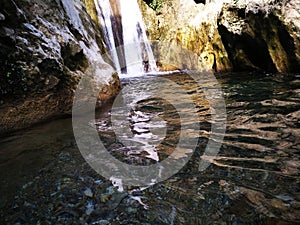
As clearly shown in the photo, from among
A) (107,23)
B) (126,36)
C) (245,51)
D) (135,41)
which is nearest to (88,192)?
(245,51)

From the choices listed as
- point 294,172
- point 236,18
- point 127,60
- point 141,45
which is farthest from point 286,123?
point 141,45

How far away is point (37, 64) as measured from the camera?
3322 mm

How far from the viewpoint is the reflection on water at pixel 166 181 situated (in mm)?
1422

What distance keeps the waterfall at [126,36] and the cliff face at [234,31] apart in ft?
2.49

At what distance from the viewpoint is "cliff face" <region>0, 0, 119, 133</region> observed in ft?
9.98

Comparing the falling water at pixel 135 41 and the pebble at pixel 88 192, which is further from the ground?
the falling water at pixel 135 41

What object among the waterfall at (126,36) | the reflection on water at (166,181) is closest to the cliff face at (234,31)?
Result: the waterfall at (126,36)

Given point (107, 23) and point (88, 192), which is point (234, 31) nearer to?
point (107, 23)

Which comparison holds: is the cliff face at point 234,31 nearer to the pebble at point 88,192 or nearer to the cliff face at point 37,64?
the cliff face at point 37,64

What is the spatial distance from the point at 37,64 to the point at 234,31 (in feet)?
23.0

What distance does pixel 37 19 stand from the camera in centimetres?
375

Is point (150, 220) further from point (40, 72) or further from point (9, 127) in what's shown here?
point (40, 72)

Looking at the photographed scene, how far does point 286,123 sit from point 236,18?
6474 mm

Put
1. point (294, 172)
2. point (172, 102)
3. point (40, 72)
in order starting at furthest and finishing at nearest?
point (172, 102), point (40, 72), point (294, 172)
